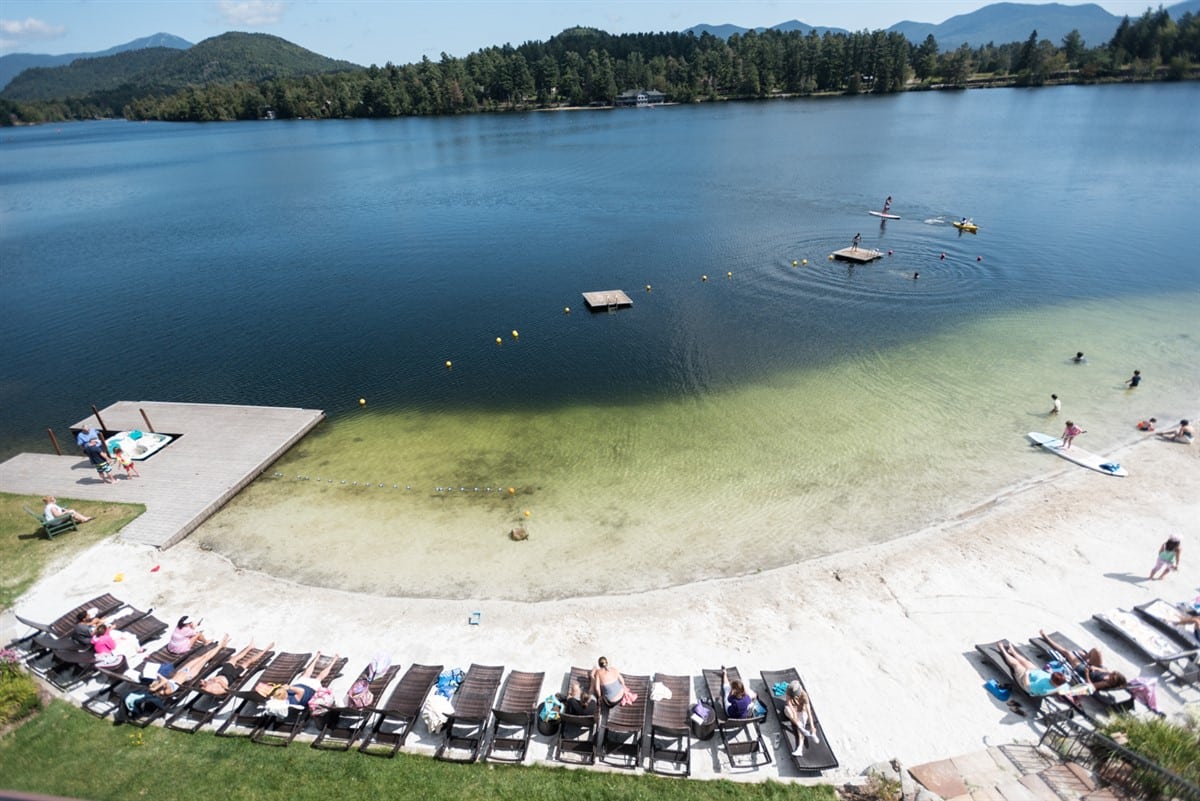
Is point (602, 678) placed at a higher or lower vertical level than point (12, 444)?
higher

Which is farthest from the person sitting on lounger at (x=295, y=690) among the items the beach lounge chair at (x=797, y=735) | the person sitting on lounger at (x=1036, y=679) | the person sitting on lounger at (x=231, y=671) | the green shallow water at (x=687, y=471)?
the person sitting on lounger at (x=1036, y=679)

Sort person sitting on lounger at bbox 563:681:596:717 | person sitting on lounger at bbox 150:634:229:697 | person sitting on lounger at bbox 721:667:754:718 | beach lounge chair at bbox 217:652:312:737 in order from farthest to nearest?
1. person sitting on lounger at bbox 150:634:229:697
2. beach lounge chair at bbox 217:652:312:737
3. person sitting on lounger at bbox 563:681:596:717
4. person sitting on lounger at bbox 721:667:754:718

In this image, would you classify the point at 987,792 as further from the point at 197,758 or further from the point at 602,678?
the point at 197,758

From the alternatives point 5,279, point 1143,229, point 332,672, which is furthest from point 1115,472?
point 5,279

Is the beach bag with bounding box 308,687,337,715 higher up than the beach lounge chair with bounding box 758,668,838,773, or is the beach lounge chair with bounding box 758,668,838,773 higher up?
the beach bag with bounding box 308,687,337,715

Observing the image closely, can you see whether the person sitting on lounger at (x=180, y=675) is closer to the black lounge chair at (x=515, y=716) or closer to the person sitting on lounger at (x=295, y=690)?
the person sitting on lounger at (x=295, y=690)

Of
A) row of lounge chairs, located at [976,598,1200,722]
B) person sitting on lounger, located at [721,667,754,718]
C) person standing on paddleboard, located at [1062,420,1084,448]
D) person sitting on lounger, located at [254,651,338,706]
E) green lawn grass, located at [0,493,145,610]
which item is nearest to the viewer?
person sitting on lounger, located at [721,667,754,718]

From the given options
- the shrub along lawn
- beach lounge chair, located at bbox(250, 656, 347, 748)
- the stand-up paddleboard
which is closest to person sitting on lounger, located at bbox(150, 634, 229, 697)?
the shrub along lawn

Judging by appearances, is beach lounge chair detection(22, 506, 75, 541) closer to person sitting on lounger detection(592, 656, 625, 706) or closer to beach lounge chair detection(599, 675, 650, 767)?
person sitting on lounger detection(592, 656, 625, 706)
